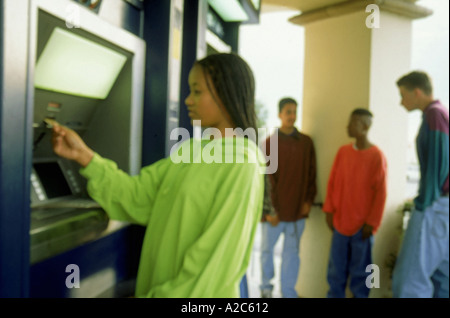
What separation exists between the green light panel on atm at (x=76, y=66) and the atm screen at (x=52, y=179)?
0.30m

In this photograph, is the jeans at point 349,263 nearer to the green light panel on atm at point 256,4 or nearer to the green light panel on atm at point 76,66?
the green light panel on atm at point 256,4

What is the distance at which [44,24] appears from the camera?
3.36 feet

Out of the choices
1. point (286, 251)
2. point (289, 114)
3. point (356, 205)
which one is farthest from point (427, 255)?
point (289, 114)

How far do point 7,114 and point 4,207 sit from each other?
7.8 inches

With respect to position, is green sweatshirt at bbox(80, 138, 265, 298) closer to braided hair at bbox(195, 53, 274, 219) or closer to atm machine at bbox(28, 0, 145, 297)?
braided hair at bbox(195, 53, 274, 219)

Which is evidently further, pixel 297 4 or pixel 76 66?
pixel 297 4

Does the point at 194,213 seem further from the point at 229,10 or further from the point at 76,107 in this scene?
the point at 229,10

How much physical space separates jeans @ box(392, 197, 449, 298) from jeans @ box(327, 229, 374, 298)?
32 centimetres

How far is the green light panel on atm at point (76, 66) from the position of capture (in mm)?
1124

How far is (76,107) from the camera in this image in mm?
1403

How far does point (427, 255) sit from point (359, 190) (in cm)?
64

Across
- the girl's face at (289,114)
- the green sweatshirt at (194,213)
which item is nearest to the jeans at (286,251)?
the girl's face at (289,114)
